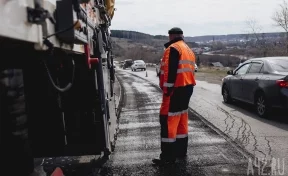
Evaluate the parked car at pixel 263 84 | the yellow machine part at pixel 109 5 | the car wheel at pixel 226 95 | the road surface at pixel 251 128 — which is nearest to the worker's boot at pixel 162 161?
the road surface at pixel 251 128

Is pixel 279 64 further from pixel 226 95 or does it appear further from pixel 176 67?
pixel 176 67

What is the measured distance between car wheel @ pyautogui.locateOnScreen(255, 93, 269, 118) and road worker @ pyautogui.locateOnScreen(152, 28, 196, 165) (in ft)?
13.0

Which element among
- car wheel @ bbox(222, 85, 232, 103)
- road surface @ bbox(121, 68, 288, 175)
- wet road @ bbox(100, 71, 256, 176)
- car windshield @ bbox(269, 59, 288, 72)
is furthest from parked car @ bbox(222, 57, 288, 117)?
wet road @ bbox(100, 71, 256, 176)

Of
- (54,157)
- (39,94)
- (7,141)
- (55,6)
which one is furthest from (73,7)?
(54,157)

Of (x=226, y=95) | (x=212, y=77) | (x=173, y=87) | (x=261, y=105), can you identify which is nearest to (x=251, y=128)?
(x=261, y=105)

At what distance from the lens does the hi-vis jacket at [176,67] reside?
517 centimetres

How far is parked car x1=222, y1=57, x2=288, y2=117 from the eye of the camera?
8234 mm

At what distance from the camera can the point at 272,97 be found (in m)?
8.44

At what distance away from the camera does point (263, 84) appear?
A: 8852 millimetres

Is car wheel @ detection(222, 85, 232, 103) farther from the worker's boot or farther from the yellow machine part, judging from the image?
the worker's boot

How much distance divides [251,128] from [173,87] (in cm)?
326

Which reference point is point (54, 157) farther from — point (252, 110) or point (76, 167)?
point (252, 110)

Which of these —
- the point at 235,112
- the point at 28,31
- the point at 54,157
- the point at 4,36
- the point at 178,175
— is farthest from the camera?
the point at 235,112

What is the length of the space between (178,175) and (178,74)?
54.1 inches
